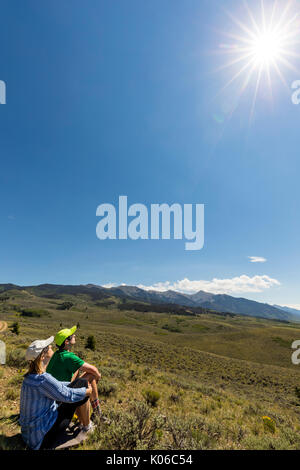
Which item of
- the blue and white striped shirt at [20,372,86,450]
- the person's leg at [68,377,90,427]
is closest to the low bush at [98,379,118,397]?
the person's leg at [68,377,90,427]

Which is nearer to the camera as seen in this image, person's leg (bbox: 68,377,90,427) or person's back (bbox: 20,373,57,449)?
person's back (bbox: 20,373,57,449)

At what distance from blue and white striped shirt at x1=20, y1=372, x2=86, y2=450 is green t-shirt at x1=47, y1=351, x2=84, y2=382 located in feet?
3.57

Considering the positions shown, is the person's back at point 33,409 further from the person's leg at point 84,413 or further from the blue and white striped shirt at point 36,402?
the person's leg at point 84,413

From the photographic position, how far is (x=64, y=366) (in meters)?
4.81

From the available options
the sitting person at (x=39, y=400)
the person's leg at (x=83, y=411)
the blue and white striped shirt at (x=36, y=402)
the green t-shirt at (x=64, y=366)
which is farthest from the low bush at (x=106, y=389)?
the blue and white striped shirt at (x=36, y=402)

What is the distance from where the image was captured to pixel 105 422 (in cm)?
476

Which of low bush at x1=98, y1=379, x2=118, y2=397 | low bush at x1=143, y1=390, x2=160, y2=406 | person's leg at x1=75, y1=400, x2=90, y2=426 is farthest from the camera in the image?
low bush at x1=143, y1=390, x2=160, y2=406

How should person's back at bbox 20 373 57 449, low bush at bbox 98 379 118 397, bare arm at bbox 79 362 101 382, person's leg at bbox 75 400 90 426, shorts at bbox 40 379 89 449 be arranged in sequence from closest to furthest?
person's back at bbox 20 373 57 449 → shorts at bbox 40 379 89 449 → person's leg at bbox 75 400 90 426 → bare arm at bbox 79 362 101 382 → low bush at bbox 98 379 118 397

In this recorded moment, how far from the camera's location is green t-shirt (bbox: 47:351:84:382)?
4785mm

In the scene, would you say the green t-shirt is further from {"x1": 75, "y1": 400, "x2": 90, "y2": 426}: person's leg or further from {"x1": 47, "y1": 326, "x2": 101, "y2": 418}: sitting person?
{"x1": 75, "y1": 400, "x2": 90, "y2": 426}: person's leg

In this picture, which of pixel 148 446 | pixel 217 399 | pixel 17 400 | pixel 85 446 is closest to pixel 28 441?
pixel 85 446

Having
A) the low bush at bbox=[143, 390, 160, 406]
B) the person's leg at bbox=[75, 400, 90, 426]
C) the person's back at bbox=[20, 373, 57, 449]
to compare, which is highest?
the person's back at bbox=[20, 373, 57, 449]

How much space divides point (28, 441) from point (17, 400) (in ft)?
11.8

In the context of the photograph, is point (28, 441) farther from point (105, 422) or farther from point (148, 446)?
point (148, 446)
